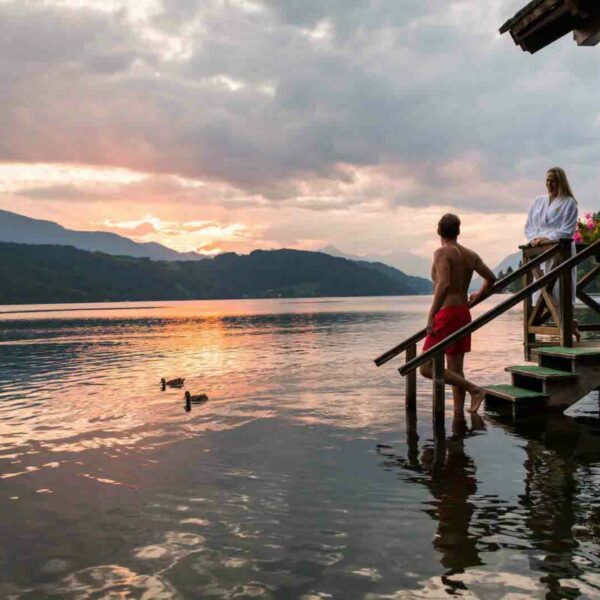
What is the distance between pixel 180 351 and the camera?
3338 cm

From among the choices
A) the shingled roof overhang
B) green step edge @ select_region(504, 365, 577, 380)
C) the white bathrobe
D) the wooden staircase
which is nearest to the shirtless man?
the wooden staircase

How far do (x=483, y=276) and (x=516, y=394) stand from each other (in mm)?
2181

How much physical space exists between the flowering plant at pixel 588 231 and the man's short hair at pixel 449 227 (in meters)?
4.00

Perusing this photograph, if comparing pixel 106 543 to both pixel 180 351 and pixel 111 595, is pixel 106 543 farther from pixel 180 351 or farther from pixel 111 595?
pixel 180 351

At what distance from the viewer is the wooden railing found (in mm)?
9203

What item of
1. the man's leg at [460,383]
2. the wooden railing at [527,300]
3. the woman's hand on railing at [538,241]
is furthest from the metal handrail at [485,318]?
the woman's hand on railing at [538,241]

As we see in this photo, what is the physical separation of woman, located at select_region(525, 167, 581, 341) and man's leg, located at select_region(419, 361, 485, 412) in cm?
236

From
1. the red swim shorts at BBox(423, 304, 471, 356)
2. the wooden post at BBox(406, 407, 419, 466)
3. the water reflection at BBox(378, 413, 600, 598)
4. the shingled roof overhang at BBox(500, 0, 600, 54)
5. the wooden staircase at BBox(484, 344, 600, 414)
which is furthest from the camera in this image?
the shingled roof overhang at BBox(500, 0, 600, 54)

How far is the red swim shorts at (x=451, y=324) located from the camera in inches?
372

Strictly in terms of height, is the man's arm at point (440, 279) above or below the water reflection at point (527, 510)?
above

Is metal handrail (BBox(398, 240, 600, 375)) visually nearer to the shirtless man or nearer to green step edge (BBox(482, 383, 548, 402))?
the shirtless man

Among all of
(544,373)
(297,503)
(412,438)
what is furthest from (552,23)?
(297,503)

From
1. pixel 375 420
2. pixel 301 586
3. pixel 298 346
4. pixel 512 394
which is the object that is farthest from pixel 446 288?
pixel 298 346

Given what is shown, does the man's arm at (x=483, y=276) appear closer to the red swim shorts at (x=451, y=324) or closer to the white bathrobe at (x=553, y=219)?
the red swim shorts at (x=451, y=324)
